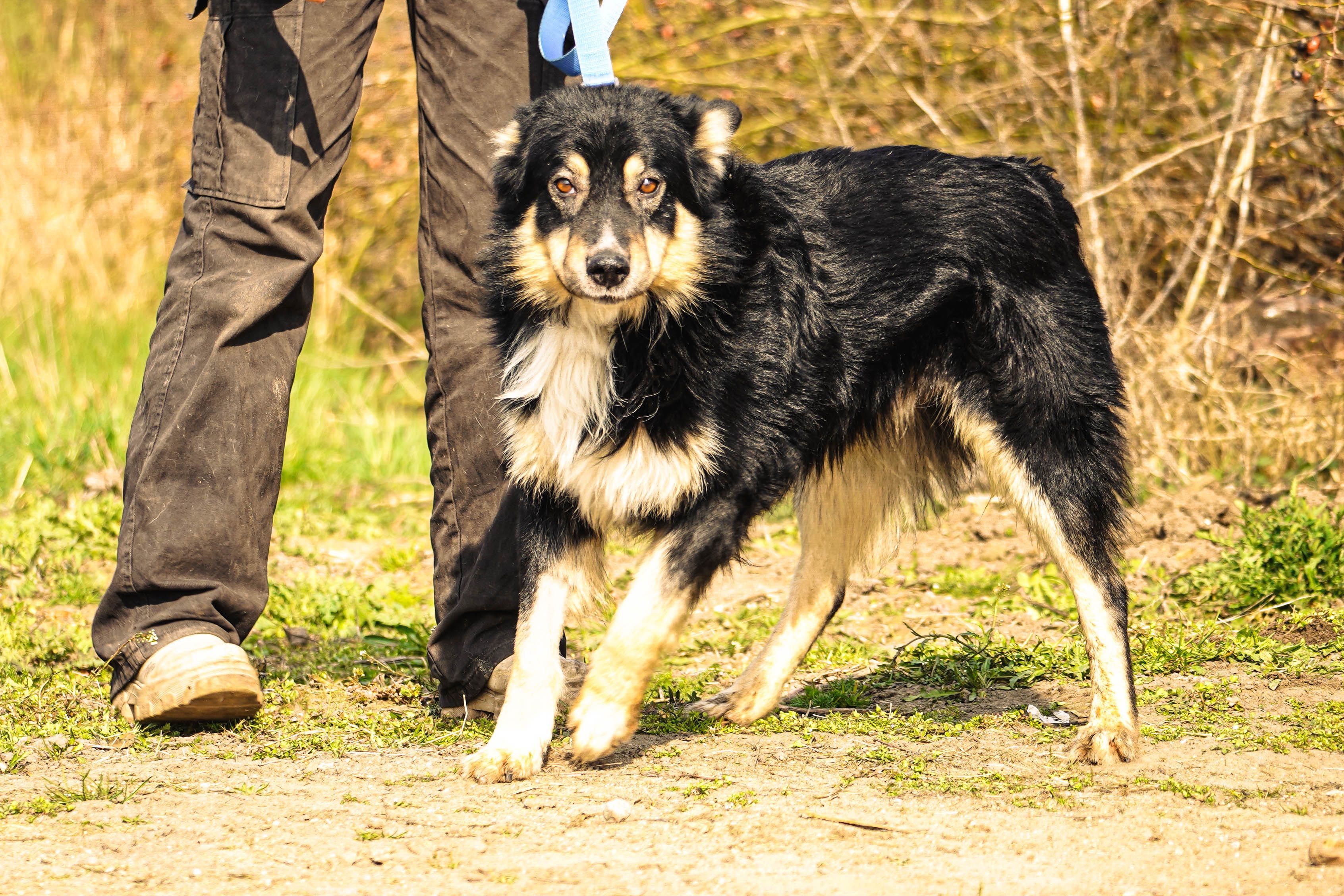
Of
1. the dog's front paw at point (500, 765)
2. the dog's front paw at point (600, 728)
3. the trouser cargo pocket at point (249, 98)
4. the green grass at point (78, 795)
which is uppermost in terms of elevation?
the trouser cargo pocket at point (249, 98)

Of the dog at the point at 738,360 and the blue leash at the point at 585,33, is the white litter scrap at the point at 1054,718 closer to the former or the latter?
the dog at the point at 738,360

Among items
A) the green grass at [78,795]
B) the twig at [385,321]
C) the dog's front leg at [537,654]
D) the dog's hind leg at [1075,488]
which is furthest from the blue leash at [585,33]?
the twig at [385,321]

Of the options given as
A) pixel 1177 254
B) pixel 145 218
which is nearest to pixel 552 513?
pixel 1177 254

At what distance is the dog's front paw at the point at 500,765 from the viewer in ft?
9.45

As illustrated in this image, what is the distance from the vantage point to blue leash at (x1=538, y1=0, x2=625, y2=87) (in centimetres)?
331

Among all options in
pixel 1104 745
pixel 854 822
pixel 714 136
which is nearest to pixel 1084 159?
pixel 714 136

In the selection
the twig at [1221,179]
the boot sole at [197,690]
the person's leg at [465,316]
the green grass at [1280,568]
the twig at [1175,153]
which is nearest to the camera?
the boot sole at [197,690]

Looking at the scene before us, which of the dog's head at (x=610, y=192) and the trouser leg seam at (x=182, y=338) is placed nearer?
the dog's head at (x=610, y=192)

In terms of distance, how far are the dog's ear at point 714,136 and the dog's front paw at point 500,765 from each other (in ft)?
4.93

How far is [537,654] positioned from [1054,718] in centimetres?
142

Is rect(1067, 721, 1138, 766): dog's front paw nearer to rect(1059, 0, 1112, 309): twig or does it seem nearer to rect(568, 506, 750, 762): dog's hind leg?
rect(568, 506, 750, 762): dog's hind leg

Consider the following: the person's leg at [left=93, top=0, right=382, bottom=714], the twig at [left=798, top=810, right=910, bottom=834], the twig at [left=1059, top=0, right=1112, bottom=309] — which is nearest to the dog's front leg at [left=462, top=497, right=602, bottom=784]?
the twig at [left=798, top=810, right=910, bottom=834]

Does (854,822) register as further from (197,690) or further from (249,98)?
(249,98)

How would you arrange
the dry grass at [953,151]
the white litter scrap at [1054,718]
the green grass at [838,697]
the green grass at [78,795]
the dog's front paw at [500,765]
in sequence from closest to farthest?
1. the green grass at [78,795]
2. the dog's front paw at [500,765]
3. the white litter scrap at [1054,718]
4. the green grass at [838,697]
5. the dry grass at [953,151]
